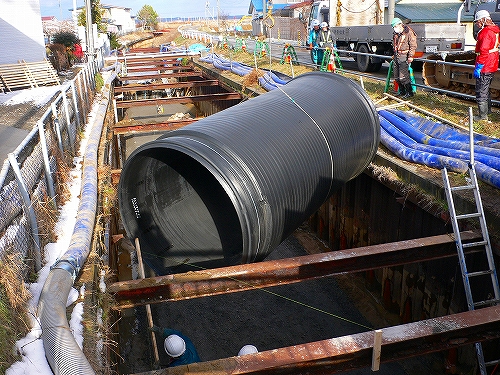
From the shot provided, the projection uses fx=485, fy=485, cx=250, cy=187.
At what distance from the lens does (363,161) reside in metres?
6.87

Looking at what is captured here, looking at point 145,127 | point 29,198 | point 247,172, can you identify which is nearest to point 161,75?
point 145,127

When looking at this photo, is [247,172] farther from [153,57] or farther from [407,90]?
[153,57]

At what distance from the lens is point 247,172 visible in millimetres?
4781

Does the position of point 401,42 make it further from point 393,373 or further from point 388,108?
point 393,373

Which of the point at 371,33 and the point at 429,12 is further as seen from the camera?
the point at 429,12

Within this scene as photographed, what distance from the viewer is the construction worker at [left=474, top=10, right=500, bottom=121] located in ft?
25.6

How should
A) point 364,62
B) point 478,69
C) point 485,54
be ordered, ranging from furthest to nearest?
point 364,62
point 478,69
point 485,54

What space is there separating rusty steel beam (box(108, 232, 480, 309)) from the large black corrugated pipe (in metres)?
0.29

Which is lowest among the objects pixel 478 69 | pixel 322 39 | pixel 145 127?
pixel 145 127

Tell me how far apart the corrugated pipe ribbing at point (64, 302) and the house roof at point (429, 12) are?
21.8 m

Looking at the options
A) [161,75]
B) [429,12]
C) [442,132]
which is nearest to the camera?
[442,132]

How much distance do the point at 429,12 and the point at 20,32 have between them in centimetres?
1983

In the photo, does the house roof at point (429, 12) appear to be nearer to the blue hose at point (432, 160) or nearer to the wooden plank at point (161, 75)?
the wooden plank at point (161, 75)

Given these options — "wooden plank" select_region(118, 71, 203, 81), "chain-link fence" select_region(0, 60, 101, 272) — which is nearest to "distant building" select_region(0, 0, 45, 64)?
"wooden plank" select_region(118, 71, 203, 81)
